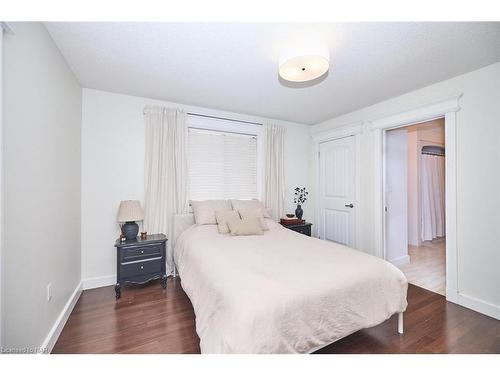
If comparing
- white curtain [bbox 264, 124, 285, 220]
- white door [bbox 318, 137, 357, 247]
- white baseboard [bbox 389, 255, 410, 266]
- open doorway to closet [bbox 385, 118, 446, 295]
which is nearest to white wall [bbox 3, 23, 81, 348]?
white curtain [bbox 264, 124, 285, 220]

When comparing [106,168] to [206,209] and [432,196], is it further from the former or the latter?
[432,196]

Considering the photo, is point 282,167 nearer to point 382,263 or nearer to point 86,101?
point 382,263

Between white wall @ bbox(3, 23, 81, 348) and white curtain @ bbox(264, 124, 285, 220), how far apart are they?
263 cm

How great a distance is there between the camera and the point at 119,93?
2.88 meters

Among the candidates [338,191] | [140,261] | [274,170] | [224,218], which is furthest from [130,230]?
[338,191]

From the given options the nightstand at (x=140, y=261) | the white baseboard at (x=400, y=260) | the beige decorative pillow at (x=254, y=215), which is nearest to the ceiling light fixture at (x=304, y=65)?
the beige decorative pillow at (x=254, y=215)

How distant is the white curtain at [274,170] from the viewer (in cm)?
379

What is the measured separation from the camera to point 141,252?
2600 mm

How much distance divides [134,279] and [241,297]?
6.09ft

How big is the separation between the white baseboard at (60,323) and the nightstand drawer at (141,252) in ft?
1.94

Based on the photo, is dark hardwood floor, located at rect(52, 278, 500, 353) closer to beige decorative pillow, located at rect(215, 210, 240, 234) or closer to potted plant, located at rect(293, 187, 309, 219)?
beige decorative pillow, located at rect(215, 210, 240, 234)

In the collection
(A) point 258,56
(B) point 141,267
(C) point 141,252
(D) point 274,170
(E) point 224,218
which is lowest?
(B) point 141,267

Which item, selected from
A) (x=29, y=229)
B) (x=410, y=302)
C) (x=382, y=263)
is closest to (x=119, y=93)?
(x=29, y=229)

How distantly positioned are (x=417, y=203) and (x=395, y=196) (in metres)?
1.80
